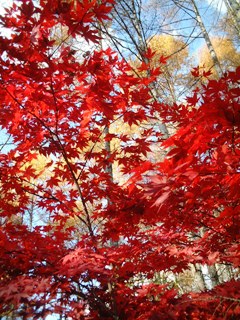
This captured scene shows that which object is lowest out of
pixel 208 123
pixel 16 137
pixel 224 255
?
pixel 224 255

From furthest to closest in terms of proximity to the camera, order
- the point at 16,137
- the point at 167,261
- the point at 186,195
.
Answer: the point at 16,137 → the point at 167,261 → the point at 186,195

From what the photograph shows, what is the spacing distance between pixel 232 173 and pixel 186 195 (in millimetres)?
424

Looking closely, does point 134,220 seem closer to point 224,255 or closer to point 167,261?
point 167,261

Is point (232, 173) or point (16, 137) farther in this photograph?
point (16, 137)

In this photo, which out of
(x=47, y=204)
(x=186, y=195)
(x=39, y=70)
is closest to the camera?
(x=186, y=195)

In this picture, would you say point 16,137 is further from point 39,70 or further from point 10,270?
point 10,270

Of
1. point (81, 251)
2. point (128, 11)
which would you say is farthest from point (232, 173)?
point (128, 11)

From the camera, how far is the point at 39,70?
215 cm

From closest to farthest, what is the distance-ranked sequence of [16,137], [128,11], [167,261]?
[167,261]
[16,137]
[128,11]

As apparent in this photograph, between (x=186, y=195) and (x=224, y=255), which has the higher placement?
(x=186, y=195)

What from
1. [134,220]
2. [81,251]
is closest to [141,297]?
[134,220]

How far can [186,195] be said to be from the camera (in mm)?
2000

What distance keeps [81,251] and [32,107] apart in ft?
4.91

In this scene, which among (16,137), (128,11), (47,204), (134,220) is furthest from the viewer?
(128,11)
